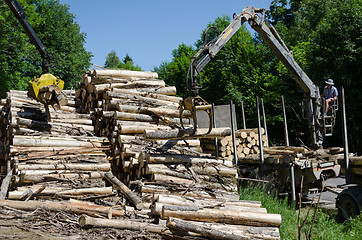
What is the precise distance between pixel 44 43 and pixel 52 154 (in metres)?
23.6

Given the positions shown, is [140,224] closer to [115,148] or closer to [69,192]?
[69,192]

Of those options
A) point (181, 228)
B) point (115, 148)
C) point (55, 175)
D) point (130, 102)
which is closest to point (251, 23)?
point (130, 102)

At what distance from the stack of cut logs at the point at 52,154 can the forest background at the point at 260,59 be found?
922 centimetres

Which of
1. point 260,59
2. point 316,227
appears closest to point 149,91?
point 316,227

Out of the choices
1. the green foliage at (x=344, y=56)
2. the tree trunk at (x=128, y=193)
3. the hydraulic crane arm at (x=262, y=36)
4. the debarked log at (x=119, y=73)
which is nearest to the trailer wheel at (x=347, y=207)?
the hydraulic crane arm at (x=262, y=36)

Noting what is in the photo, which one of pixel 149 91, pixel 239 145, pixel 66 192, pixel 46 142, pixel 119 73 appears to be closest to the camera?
pixel 66 192

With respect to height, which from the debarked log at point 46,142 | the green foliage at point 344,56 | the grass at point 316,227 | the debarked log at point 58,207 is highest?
the green foliage at point 344,56

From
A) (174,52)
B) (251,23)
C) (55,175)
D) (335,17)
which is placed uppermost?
(174,52)

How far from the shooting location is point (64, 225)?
18.2 feet

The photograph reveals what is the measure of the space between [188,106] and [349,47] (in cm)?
1399

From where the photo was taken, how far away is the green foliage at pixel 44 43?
20688 mm

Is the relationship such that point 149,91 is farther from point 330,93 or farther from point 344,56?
point 344,56

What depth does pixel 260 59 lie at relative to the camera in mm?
30500

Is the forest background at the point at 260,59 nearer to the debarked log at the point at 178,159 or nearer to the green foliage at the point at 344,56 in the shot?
the green foliage at the point at 344,56
